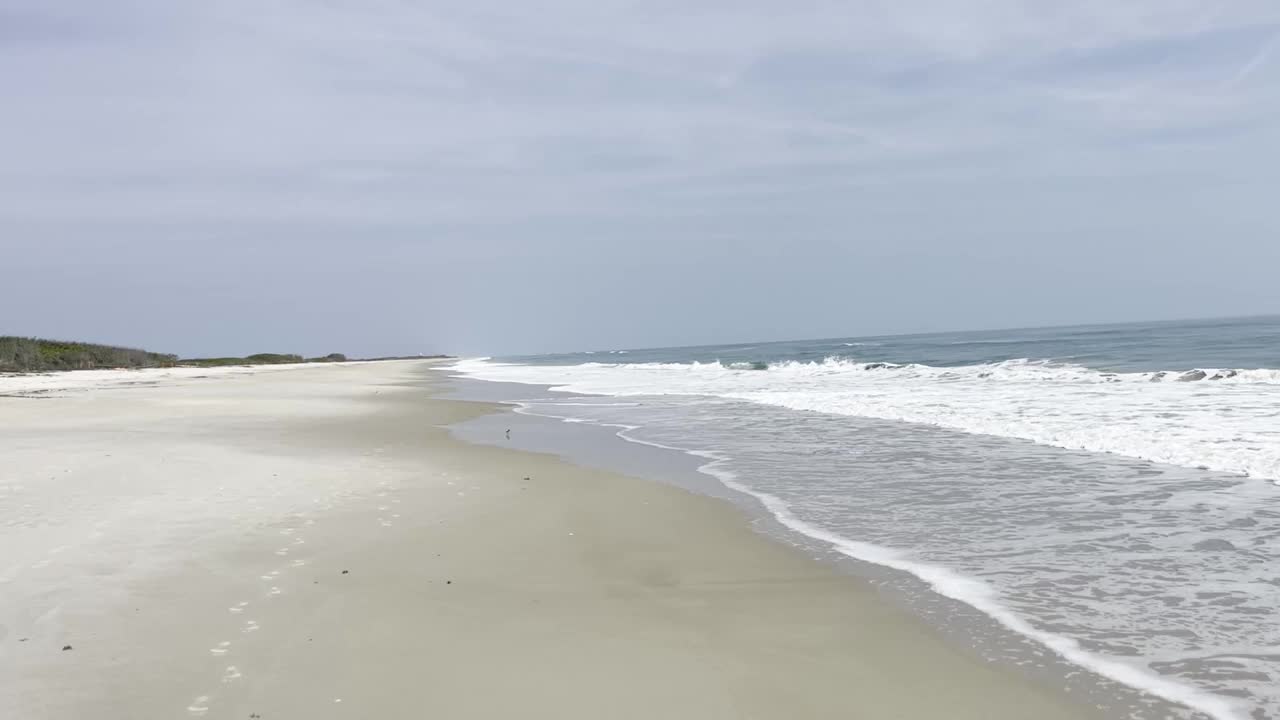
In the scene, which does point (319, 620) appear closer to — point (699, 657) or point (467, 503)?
point (699, 657)

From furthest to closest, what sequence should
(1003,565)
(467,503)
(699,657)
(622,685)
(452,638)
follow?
(467,503) < (1003,565) < (452,638) < (699,657) < (622,685)

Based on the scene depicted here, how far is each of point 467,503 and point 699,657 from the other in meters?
4.78

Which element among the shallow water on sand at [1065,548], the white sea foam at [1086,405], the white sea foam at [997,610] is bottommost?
the white sea foam at [997,610]

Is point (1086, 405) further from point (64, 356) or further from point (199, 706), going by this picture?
point (64, 356)

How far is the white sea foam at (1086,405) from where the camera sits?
10836 mm

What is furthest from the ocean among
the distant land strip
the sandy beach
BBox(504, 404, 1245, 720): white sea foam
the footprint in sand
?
the distant land strip

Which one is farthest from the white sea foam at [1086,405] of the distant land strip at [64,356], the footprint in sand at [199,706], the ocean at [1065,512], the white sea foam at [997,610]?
the distant land strip at [64,356]

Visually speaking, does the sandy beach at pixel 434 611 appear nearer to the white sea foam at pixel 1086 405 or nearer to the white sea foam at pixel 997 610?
the white sea foam at pixel 997 610

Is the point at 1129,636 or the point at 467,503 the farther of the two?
the point at 467,503

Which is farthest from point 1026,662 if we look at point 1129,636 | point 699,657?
point 699,657

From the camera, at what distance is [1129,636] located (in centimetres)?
436

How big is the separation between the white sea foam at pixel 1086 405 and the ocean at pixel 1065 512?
7 cm

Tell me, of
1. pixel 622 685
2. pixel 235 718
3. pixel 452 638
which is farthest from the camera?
pixel 452 638

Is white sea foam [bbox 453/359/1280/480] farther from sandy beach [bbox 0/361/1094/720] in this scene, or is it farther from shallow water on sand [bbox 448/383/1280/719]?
sandy beach [bbox 0/361/1094/720]
